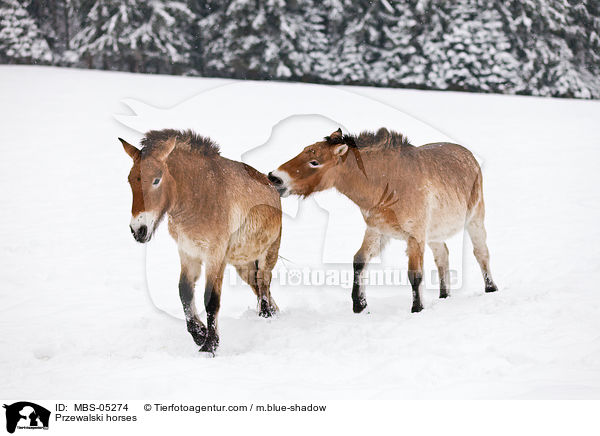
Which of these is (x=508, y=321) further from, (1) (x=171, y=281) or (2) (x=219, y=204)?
(1) (x=171, y=281)

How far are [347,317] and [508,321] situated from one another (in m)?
1.20

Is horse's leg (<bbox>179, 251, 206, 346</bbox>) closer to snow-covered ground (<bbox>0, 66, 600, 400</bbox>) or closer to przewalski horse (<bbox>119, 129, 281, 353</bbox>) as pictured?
przewalski horse (<bbox>119, 129, 281, 353</bbox>)

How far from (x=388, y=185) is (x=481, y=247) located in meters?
1.20

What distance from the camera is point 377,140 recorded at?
4.45m

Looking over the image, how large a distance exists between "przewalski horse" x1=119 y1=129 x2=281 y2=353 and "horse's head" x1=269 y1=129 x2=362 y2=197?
0.37m

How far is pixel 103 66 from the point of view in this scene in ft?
50.9

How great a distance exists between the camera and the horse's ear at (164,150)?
11.9 ft

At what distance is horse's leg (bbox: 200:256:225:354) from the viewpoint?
3.91 m

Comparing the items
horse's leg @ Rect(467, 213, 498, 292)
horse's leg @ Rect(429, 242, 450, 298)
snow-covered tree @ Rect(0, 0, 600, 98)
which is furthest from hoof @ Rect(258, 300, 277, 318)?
snow-covered tree @ Rect(0, 0, 600, 98)

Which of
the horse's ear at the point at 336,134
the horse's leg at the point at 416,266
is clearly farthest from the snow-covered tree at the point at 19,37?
the horse's leg at the point at 416,266

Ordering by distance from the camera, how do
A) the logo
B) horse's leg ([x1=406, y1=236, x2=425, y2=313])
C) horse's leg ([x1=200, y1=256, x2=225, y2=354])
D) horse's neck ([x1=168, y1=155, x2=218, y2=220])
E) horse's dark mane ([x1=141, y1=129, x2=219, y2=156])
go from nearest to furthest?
the logo
horse's dark mane ([x1=141, y1=129, x2=219, y2=156])
horse's neck ([x1=168, y1=155, x2=218, y2=220])
horse's leg ([x1=200, y1=256, x2=225, y2=354])
horse's leg ([x1=406, y1=236, x2=425, y2=313])

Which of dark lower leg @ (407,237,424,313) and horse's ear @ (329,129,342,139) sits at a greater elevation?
horse's ear @ (329,129,342,139)

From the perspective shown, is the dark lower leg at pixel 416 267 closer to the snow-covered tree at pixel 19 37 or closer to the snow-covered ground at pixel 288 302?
the snow-covered ground at pixel 288 302

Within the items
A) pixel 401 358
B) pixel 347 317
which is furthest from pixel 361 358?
pixel 347 317
